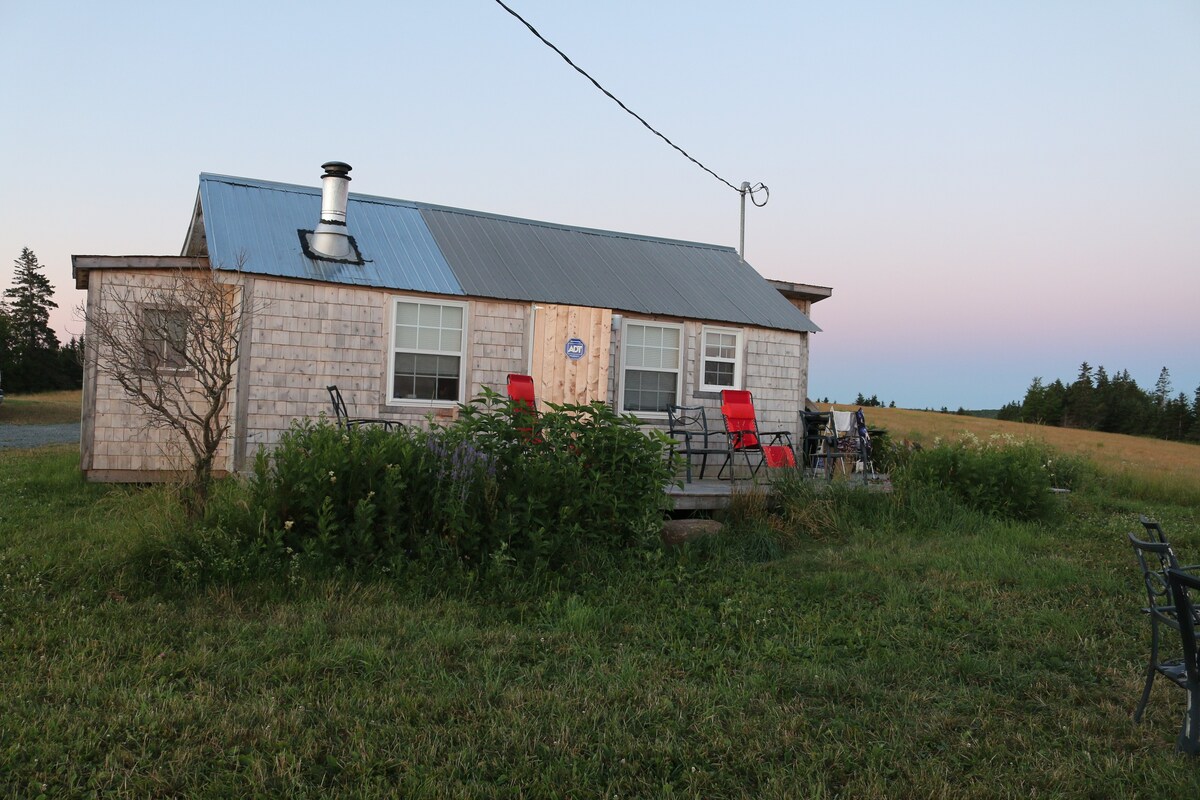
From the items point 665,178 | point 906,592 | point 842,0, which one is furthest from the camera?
point 665,178

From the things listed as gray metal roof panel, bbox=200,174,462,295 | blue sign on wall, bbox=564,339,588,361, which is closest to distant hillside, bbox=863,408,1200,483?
blue sign on wall, bbox=564,339,588,361

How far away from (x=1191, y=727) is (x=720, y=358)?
326 inches

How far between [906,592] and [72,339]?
8.81 meters

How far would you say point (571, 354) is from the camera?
10.1 meters

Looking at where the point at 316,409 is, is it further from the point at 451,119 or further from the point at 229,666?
the point at 229,666

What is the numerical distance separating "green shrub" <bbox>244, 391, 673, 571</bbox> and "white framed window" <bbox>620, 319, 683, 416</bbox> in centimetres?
448

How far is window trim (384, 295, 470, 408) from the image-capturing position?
9492mm

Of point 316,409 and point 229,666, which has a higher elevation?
point 316,409

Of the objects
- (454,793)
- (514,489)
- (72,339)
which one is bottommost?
(454,793)

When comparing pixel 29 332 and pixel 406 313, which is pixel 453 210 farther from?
pixel 29 332

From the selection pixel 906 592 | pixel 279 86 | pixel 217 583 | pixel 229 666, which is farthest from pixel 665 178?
pixel 229 666

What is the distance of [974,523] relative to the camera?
25.5 feet

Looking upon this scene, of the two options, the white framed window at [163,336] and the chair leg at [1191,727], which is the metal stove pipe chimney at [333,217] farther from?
the chair leg at [1191,727]

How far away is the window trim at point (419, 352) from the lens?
9.49 m
